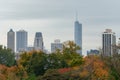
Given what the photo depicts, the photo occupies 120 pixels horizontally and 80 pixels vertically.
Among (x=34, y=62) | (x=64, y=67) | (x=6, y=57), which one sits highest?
(x=34, y=62)

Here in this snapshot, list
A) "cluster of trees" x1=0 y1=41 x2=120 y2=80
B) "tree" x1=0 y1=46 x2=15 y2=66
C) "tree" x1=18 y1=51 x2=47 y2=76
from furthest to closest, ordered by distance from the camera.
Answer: "tree" x1=0 y1=46 x2=15 y2=66
"tree" x1=18 y1=51 x2=47 y2=76
"cluster of trees" x1=0 y1=41 x2=120 y2=80

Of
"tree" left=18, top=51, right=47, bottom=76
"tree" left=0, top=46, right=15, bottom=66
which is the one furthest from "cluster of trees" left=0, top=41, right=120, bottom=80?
"tree" left=0, top=46, right=15, bottom=66

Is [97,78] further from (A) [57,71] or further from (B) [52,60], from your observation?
(B) [52,60]

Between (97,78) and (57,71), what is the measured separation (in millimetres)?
5742

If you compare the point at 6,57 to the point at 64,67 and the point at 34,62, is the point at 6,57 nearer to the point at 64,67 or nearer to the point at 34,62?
the point at 34,62

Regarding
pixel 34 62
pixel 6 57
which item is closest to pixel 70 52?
pixel 34 62

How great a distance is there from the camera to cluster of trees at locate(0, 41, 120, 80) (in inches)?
1903

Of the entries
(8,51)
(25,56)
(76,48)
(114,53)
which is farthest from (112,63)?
(8,51)

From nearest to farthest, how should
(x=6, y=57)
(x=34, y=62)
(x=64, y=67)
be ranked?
(x=34, y=62)
(x=64, y=67)
(x=6, y=57)

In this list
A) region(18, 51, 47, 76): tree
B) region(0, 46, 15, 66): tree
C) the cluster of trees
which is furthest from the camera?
region(0, 46, 15, 66): tree

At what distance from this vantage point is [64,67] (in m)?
59.7

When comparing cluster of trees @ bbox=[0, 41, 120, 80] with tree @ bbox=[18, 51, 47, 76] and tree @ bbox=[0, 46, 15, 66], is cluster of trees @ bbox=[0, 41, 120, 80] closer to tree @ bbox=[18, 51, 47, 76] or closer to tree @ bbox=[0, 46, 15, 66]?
tree @ bbox=[18, 51, 47, 76]

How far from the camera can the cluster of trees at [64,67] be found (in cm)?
4833

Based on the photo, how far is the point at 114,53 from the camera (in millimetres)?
54938
